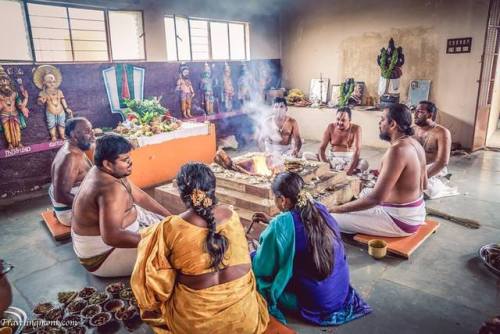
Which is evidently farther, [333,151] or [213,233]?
[333,151]

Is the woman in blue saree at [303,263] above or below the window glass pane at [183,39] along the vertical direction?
below

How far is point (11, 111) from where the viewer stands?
652 centimetres

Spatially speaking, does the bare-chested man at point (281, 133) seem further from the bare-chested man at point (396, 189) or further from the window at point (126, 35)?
the window at point (126, 35)

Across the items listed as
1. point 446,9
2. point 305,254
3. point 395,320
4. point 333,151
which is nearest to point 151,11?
point 333,151

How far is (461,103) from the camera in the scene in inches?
352

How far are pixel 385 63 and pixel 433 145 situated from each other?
4.83 metres

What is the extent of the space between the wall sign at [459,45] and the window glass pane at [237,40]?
5.79 m

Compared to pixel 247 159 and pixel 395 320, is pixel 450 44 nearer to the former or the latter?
pixel 247 159

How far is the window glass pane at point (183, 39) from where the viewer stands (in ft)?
30.9

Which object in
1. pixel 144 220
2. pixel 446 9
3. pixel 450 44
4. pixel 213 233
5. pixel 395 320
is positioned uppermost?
pixel 446 9

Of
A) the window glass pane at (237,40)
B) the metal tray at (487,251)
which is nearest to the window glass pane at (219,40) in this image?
the window glass pane at (237,40)

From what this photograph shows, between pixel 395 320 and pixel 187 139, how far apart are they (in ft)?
18.4

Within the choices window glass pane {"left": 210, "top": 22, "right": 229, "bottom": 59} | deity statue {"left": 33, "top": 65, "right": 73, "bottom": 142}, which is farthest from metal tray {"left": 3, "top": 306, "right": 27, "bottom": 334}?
window glass pane {"left": 210, "top": 22, "right": 229, "bottom": 59}

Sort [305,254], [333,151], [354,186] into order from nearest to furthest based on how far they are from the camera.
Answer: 1. [305,254]
2. [354,186]
3. [333,151]
